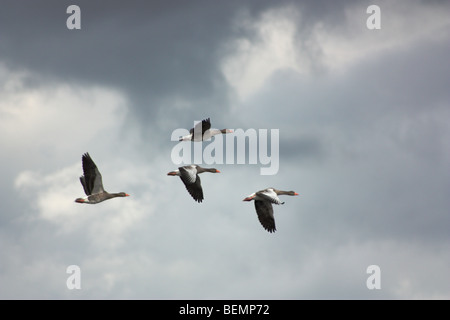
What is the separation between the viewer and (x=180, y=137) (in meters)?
69.4

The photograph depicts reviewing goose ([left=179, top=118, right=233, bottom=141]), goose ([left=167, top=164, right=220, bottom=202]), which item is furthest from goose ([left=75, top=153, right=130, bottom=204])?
goose ([left=179, top=118, right=233, bottom=141])

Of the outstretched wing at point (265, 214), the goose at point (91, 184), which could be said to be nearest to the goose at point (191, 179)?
the outstretched wing at point (265, 214)

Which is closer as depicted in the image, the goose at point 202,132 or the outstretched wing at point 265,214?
the outstretched wing at point 265,214

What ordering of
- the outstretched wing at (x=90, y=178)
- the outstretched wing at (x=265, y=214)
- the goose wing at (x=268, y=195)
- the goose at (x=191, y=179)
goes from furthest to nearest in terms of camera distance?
the goose at (x=191, y=179) → the outstretched wing at (x=265, y=214) → the goose wing at (x=268, y=195) → the outstretched wing at (x=90, y=178)

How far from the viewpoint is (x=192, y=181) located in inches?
2650

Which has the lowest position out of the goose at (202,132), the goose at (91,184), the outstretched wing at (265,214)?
the outstretched wing at (265,214)

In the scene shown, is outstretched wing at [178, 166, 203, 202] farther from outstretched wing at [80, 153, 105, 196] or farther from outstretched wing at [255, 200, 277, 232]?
outstretched wing at [80, 153, 105, 196]

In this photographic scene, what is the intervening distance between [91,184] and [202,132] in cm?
969

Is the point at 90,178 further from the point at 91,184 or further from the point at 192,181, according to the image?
the point at 192,181

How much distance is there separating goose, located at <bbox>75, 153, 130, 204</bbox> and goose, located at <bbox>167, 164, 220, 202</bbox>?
509 centimetres

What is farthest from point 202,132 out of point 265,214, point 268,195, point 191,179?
point 268,195

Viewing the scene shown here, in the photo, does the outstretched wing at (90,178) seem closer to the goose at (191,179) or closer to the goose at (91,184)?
the goose at (91,184)

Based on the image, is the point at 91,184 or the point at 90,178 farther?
the point at 91,184

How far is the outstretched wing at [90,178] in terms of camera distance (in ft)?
202
